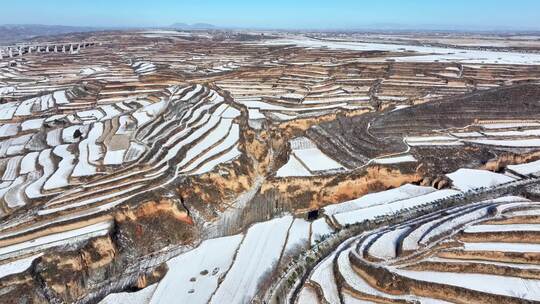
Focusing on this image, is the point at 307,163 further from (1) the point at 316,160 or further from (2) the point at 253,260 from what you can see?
(2) the point at 253,260

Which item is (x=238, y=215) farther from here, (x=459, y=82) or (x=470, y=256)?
(x=459, y=82)

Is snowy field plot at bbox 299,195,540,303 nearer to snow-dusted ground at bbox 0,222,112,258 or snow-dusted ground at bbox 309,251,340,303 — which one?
snow-dusted ground at bbox 309,251,340,303

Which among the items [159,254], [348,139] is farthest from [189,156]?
[348,139]

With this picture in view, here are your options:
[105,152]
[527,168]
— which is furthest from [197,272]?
[527,168]

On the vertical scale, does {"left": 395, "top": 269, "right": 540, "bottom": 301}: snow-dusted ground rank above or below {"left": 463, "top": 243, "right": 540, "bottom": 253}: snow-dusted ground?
below

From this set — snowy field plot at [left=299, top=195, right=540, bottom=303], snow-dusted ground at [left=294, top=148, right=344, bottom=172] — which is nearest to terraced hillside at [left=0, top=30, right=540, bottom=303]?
snowy field plot at [left=299, top=195, right=540, bottom=303]

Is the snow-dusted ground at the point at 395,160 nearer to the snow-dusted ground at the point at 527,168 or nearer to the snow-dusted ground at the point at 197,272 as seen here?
the snow-dusted ground at the point at 527,168
